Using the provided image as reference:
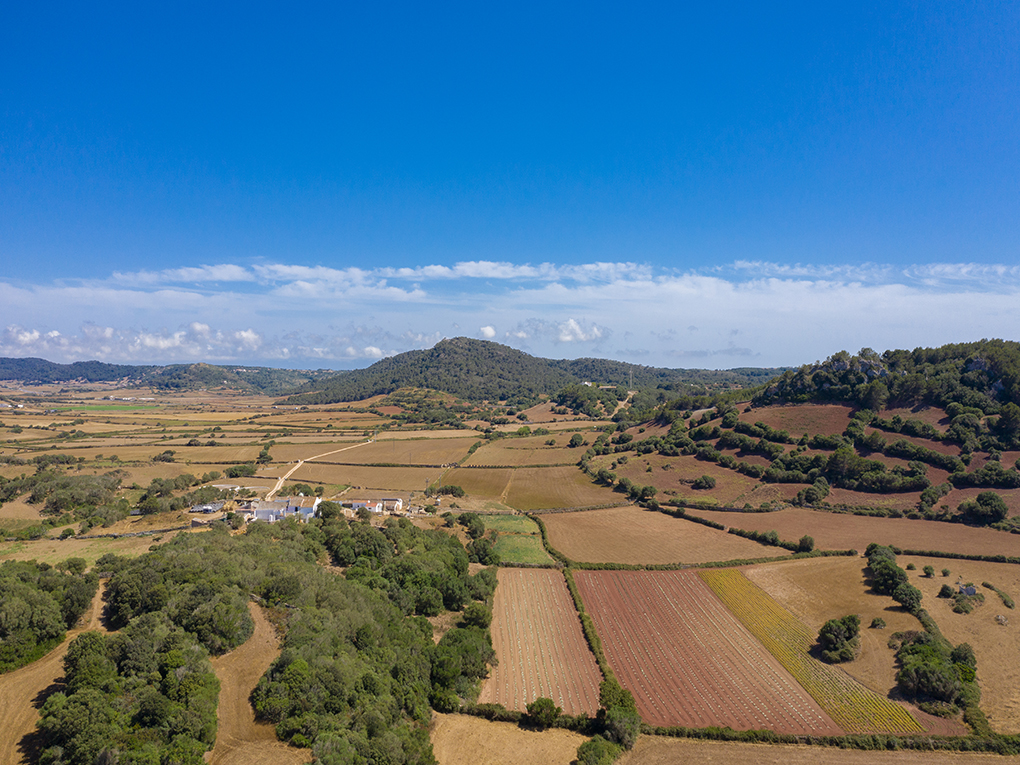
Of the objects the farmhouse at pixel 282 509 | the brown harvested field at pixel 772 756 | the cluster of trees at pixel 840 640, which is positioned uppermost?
the farmhouse at pixel 282 509

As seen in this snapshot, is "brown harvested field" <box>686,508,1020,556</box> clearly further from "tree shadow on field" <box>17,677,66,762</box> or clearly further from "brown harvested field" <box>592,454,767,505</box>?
"tree shadow on field" <box>17,677,66,762</box>

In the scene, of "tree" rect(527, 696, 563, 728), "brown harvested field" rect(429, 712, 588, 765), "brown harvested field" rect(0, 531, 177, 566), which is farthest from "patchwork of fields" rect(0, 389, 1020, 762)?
"brown harvested field" rect(429, 712, 588, 765)

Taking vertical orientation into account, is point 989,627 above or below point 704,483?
below

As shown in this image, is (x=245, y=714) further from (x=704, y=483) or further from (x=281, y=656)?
(x=704, y=483)

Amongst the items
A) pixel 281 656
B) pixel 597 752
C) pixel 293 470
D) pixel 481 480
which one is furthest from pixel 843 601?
pixel 293 470

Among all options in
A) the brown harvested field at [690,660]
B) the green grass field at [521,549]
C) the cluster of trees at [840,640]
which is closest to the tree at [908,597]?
the cluster of trees at [840,640]

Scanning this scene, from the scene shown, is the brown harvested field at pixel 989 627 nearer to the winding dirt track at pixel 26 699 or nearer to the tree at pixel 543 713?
the tree at pixel 543 713

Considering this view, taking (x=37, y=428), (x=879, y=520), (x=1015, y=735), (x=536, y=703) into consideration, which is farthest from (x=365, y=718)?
(x=37, y=428)
